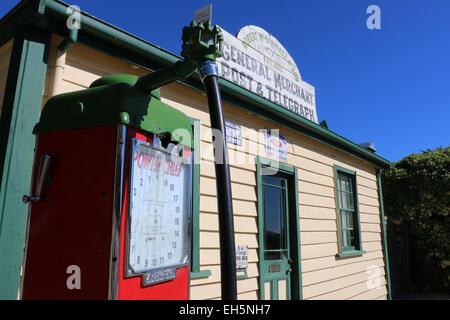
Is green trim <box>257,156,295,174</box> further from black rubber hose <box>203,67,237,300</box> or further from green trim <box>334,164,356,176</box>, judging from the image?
black rubber hose <box>203,67,237,300</box>

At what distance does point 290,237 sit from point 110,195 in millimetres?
4056

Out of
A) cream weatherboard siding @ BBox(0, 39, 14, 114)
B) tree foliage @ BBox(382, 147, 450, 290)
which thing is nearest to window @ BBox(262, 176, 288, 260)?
cream weatherboard siding @ BBox(0, 39, 14, 114)

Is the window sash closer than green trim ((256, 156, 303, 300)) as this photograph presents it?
No

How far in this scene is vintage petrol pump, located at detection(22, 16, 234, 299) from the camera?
1.65 m

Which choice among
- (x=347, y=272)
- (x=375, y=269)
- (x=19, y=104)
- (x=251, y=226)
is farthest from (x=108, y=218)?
(x=375, y=269)

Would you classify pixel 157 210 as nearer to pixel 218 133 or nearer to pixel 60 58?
pixel 218 133

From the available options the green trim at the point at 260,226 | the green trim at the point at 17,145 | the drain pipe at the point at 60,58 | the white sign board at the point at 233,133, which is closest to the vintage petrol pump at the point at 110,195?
the green trim at the point at 17,145

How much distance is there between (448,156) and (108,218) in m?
11.7

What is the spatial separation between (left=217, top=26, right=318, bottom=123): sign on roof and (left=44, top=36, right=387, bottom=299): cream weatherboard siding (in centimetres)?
70

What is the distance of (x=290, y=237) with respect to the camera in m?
5.29

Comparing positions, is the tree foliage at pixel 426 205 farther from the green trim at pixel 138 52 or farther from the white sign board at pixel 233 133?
the white sign board at pixel 233 133
